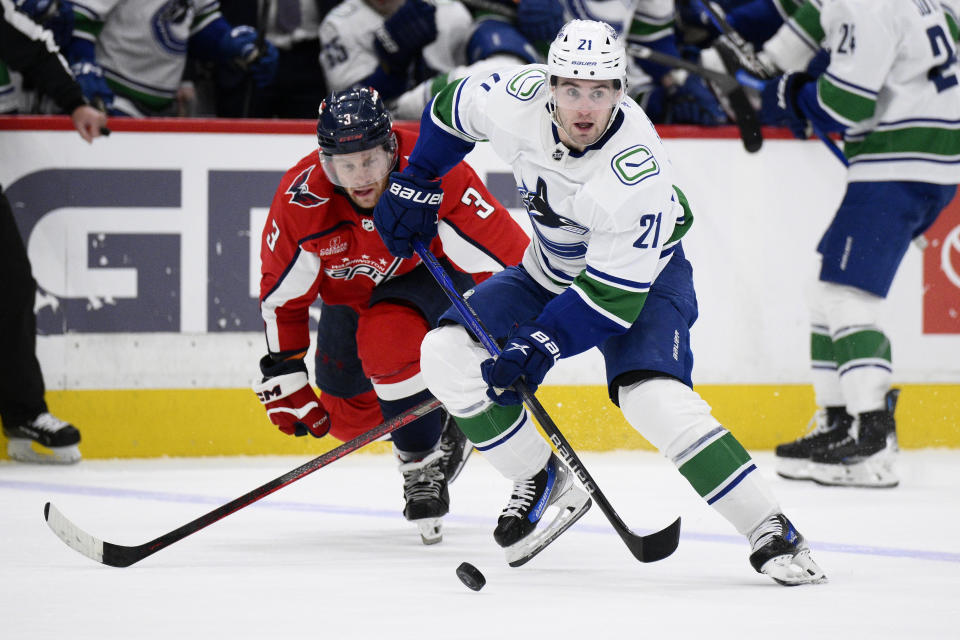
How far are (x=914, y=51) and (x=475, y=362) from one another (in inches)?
84.8

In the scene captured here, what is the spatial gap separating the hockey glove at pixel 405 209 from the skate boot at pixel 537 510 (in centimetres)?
58

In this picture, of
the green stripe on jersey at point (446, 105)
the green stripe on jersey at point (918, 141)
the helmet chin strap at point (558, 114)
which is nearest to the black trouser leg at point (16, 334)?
the green stripe on jersey at point (446, 105)

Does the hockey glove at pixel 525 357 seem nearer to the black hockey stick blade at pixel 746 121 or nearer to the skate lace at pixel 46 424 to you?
the skate lace at pixel 46 424

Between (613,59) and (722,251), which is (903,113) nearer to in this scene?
(722,251)

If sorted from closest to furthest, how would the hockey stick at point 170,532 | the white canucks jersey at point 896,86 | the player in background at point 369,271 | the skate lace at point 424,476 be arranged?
the hockey stick at point 170,532 < the player in background at point 369,271 < the skate lace at point 424,476 < the white canucks jersey at point 896,86

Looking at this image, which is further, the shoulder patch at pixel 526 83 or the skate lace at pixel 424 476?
the skate lace at pixel 424 476

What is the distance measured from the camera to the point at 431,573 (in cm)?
274

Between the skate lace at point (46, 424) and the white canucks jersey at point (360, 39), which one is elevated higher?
the white canucks jersey at point (360, 39)

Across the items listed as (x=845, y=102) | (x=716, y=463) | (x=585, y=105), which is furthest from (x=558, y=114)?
(x=845, y=102)

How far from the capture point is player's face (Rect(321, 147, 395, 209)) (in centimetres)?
310

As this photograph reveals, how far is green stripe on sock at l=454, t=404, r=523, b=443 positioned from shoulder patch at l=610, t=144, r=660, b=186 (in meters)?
0.53

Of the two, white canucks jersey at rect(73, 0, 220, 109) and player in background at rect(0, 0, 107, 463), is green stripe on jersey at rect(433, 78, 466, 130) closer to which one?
player in background at rect(0, 0, 107, 463)

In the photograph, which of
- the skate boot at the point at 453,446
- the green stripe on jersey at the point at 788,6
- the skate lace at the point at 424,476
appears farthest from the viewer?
the green stripe on jersey at the point at 788,6

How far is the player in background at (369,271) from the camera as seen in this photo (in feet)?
10.3
